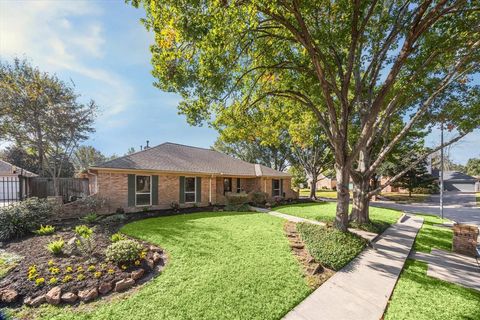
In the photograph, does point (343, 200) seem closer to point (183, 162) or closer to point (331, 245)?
point (331, 245)

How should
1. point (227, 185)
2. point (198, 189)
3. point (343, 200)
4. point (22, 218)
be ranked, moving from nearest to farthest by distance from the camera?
1. point (22, 218)
2. point (343, 200)
3. point (198, 189)
4. point (227, 185)

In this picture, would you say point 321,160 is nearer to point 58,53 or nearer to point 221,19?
point 221,19

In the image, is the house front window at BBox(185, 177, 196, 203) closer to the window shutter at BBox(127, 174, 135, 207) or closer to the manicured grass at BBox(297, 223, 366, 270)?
the window shutter at BBox(127, 174, 135, 207)

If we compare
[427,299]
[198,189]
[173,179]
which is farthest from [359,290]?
[198,189]

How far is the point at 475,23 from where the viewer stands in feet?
22.0

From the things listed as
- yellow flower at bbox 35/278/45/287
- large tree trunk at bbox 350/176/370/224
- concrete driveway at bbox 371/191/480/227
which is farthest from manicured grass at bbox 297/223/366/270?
concrete driveway at bbox 371/191/480/227

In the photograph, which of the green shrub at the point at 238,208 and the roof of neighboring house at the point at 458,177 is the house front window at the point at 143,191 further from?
the roof of neighboring house at the point at 458,177

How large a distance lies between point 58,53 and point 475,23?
14524 mm

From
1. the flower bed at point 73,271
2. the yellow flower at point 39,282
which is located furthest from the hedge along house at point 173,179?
the yellow flower at point 39,282

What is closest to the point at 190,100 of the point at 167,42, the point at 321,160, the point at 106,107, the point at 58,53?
the point at 167,42

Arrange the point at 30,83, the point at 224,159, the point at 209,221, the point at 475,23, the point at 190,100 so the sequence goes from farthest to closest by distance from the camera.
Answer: the point at 224,159 → the point at 30,83 → the point at 209,221 → the point at 190,100 → the point at 475,23

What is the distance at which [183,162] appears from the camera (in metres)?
15.5

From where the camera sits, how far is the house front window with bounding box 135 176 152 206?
12.5 m

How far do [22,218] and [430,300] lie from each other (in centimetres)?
1243
